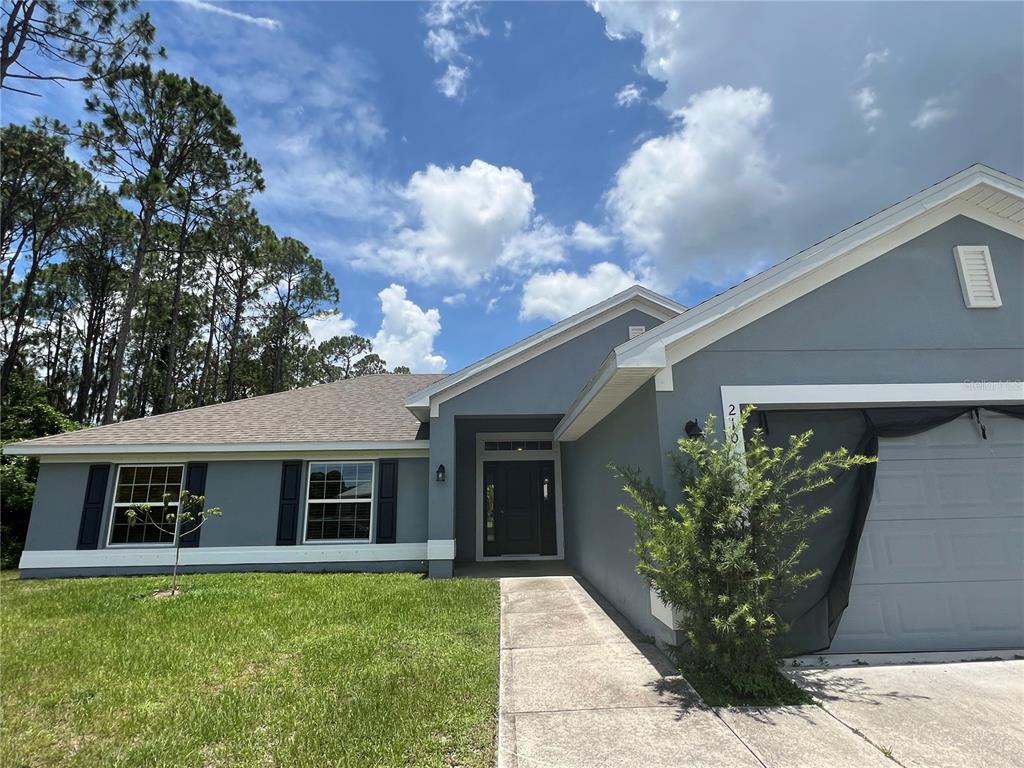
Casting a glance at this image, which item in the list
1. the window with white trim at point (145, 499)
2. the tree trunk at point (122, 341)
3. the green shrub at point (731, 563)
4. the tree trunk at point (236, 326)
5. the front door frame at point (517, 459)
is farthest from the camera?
the tree trunk at point (236, 326)

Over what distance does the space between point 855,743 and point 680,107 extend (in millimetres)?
9477

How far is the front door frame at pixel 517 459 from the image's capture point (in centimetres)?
1134

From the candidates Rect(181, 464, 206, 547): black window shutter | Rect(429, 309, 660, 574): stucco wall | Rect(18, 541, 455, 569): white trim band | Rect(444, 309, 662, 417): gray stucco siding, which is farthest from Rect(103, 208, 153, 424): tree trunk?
Rect(444, 309, 662, 417): gray stucco siding

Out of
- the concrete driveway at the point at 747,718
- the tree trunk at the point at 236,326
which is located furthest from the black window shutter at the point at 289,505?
the tree trunk at the point at 236,326

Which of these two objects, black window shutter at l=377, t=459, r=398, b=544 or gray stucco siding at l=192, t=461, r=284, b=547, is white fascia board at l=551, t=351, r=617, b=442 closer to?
black window shutter at l=377, t=459, r=398, b=544

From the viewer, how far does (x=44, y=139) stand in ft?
60.2

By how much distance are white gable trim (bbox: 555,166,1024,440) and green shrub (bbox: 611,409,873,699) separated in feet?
2.96

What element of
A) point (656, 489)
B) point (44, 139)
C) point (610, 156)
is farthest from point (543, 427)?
point (44, 139)

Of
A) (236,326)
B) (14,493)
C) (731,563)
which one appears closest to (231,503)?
(14,493)

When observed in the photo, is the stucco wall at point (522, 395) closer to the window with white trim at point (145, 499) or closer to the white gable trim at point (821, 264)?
the white gable trim at point (821, 264)

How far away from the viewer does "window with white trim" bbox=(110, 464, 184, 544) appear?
10258 mm

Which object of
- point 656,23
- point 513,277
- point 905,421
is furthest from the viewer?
point 513,277

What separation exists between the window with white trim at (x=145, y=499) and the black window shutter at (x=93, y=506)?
0.23 meters

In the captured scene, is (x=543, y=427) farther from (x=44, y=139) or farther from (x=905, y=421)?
(x=44, y=139)
